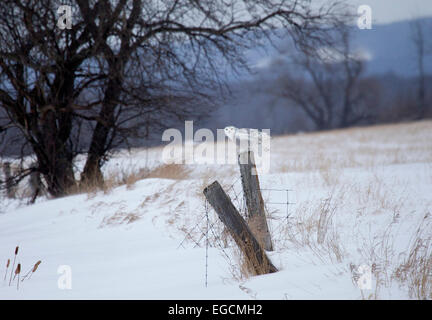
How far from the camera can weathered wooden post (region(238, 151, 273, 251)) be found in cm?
374

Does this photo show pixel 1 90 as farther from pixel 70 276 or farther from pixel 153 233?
pixel 70 276

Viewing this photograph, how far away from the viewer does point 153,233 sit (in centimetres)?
488

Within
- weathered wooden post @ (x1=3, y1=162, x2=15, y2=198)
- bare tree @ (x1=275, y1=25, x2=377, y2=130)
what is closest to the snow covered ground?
weathered wooden post @ (x1=3, y1=162, x2=15, y2=198)

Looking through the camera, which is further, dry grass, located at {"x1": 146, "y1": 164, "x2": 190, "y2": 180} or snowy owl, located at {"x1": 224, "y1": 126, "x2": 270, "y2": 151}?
dry grass, located at {"x1": 146, "y1": 164, "x2": 190, "y2": 180}

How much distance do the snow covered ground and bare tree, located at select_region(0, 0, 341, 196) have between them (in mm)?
1917

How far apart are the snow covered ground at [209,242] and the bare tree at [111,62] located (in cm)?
192

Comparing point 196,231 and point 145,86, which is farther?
point 145,86

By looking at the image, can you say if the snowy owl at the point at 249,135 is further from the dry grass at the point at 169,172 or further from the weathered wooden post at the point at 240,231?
the dry grass at the point at 169,172

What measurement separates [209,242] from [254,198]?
2.55 feet

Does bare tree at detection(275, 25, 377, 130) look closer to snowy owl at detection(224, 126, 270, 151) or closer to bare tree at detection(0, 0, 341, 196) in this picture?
bare tree at detection(0, 0, 341, 196)

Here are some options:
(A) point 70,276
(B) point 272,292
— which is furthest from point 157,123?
(B) point 272,292

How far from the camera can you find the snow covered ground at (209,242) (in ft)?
9.80

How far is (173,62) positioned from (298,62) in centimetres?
3316

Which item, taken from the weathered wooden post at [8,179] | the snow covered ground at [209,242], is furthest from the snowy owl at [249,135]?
the weathered wooden post at [8,179]
